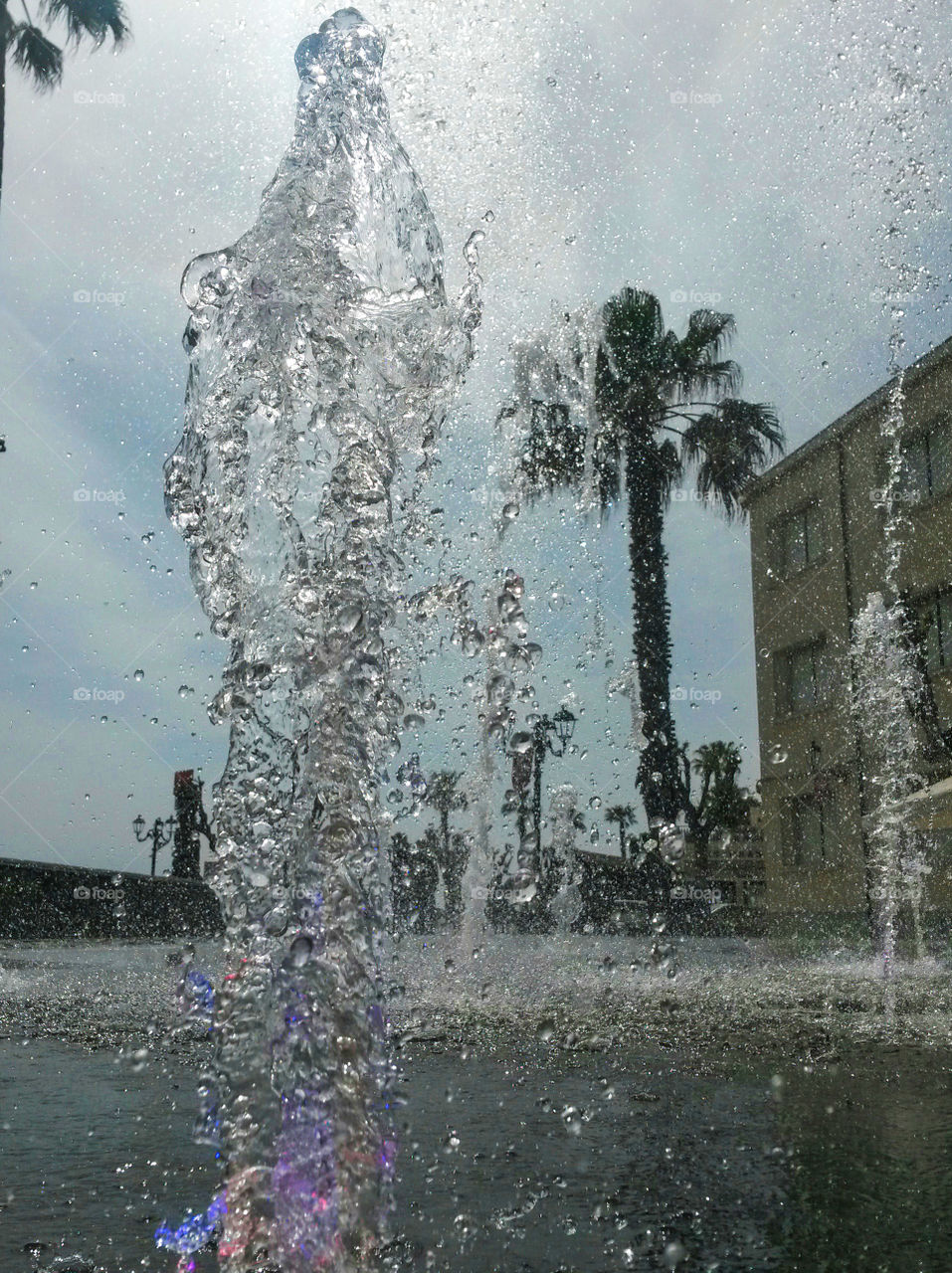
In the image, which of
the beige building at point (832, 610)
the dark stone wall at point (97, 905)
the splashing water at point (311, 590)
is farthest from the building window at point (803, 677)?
the splashing water at point (311, 590)

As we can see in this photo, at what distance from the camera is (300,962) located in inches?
84.3

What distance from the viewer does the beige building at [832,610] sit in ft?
55.3

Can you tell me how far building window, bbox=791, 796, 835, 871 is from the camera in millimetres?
19953

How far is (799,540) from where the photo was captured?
66.6 ft

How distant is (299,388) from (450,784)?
638 centimetres

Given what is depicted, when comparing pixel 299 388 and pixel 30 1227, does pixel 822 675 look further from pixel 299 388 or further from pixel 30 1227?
pixel 30 1227

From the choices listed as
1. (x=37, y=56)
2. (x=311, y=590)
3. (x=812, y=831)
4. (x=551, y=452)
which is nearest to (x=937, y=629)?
(x=812, y=831)

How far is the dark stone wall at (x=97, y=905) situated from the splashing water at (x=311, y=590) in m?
8.52

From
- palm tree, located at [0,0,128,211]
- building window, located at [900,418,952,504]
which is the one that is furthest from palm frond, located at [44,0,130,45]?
building window, located at [900,418,952,504]

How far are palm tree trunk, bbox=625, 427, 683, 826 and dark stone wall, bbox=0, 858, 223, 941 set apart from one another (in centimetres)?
460

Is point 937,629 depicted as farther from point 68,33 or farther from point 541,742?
point 68,33

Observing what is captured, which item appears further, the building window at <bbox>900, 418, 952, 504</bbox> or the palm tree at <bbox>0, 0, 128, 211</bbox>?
the building window at <bbox>900, 418, 952, 504</bbox>

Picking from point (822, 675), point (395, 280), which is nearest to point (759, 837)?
point (822, 675)

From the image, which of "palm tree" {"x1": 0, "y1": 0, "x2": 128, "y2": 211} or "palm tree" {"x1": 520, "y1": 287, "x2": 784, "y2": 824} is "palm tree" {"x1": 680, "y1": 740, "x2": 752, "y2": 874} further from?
"palm tree" {"x1": 0, "y1": 0, "x2": 128, "y2": 211}
